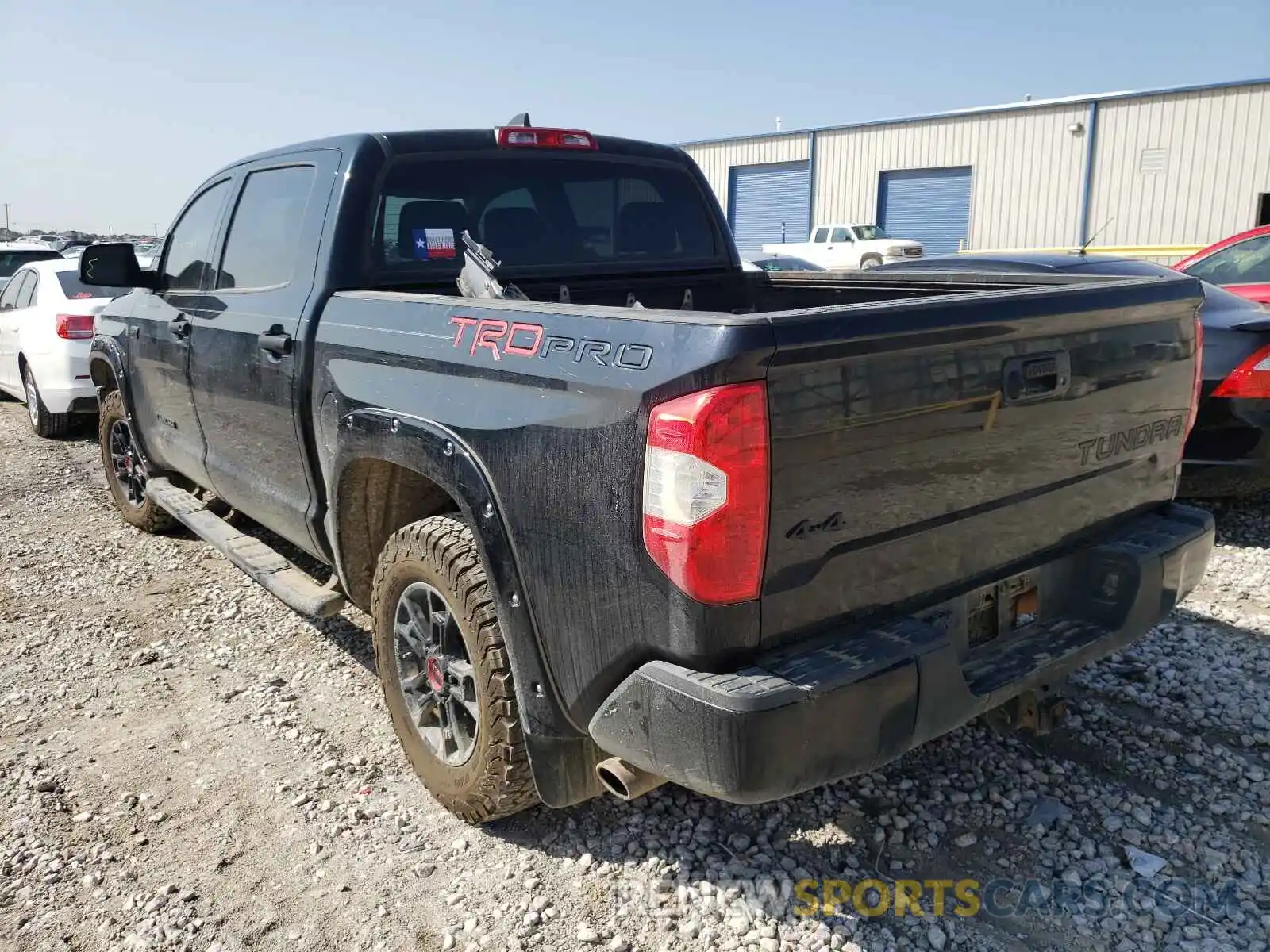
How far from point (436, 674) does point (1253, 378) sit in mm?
4411

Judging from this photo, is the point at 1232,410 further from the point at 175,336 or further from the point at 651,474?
the point at 175,336

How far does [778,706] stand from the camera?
2.03 m

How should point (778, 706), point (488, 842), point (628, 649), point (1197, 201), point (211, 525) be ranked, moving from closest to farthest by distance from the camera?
point (778, 706) → point (628, 649) → point (488, 842) → point (211, 525) → point (1197, 201)

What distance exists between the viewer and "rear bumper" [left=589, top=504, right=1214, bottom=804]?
2049mm

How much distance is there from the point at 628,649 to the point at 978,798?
156 cm

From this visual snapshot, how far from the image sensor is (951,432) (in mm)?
2377

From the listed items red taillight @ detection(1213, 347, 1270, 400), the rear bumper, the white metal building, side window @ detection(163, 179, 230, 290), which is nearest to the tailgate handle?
the rear bumper

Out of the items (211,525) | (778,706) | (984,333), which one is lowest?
(211,525)

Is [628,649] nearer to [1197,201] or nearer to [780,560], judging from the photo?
[780,560]

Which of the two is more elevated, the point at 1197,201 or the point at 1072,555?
the point at 1197,201

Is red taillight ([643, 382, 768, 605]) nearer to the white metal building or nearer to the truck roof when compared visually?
the truck roof

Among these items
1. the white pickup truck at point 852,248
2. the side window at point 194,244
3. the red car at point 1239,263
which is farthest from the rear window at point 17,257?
the white pickup truck at point 852,248

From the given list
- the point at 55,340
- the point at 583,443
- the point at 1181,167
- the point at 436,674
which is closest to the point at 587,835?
the point at 436,674

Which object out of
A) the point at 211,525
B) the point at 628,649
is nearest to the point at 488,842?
the point at 628,649
